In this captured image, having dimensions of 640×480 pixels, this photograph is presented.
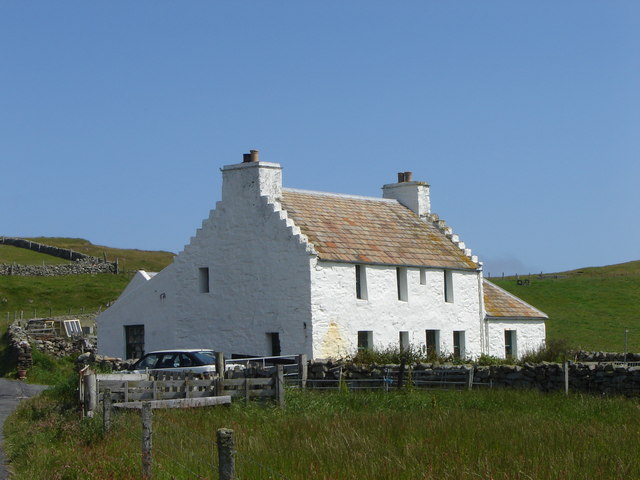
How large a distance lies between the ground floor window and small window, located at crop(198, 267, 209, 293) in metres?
4.00

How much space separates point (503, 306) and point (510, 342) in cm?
164

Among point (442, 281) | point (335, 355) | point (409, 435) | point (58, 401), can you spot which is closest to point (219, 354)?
point (58, 401)

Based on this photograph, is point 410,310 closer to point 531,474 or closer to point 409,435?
point 409,435

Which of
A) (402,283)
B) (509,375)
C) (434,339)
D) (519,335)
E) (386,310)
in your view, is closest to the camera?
(509,375)

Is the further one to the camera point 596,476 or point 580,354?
point 580,354

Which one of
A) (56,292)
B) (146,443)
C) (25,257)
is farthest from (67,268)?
(146,443)

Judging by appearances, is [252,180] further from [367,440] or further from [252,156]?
[367,440]

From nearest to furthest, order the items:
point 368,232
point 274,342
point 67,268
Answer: point 274,342, point 368,232, point 67,268

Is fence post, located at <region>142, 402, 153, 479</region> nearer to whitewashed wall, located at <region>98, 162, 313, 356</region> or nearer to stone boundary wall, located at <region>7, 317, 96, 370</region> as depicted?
whitewashed wall, located at <region>98, 162, 313, 356</region>

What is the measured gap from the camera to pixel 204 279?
130ft

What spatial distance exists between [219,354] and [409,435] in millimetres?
12086

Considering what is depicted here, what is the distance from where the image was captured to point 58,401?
90.8ft

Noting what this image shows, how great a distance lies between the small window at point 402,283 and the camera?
1554 inches

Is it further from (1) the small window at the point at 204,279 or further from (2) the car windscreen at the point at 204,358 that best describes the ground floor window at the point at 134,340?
(2) the car windscreen at the point at 204,358
